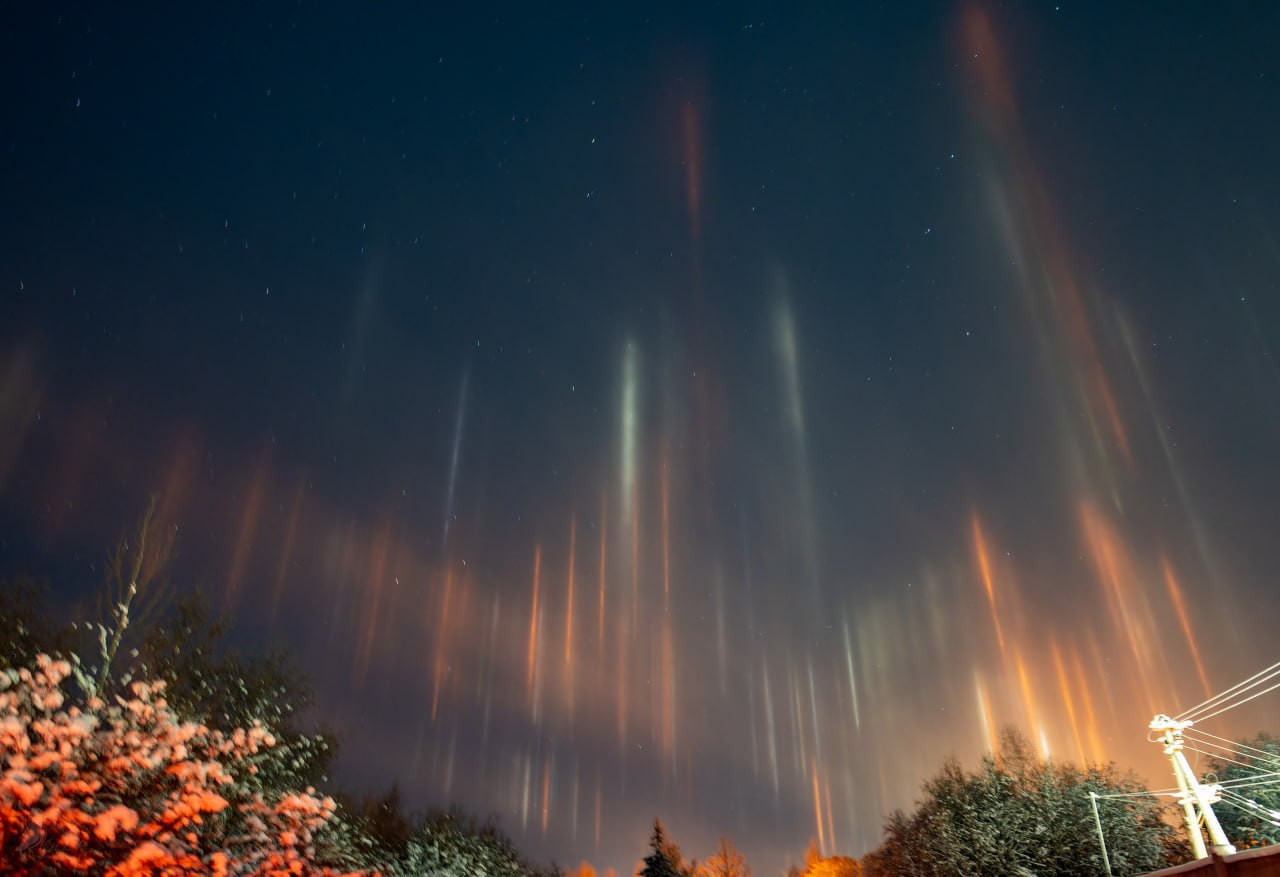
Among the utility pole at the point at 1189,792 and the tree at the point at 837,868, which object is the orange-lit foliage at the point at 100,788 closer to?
the utility pole at the point at 1189,792

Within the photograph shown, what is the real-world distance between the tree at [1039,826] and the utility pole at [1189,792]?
639 inches

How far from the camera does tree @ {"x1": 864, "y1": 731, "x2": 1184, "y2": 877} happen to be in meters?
41.2

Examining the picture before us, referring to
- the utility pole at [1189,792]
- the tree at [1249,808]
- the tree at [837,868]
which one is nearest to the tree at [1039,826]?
Result: the tree at [1249,808]

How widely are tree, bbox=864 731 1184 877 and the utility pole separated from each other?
16219 mm

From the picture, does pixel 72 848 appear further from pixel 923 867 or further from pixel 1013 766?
pixel 1013 766

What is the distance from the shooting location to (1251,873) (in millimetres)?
8672

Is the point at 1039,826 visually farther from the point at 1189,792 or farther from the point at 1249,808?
the point at 1189,792

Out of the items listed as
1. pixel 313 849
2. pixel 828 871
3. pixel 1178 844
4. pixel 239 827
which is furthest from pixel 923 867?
pixel 828 871

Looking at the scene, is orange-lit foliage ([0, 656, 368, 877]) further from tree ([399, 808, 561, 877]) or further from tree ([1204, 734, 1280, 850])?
tree ([1204, 734, 1280, 850])

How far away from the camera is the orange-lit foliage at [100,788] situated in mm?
15508

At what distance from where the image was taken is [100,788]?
728 inches

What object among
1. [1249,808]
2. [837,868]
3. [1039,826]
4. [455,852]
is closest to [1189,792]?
[1039,826]

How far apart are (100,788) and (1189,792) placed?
29.3 m

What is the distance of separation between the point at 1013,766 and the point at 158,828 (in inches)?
2054
